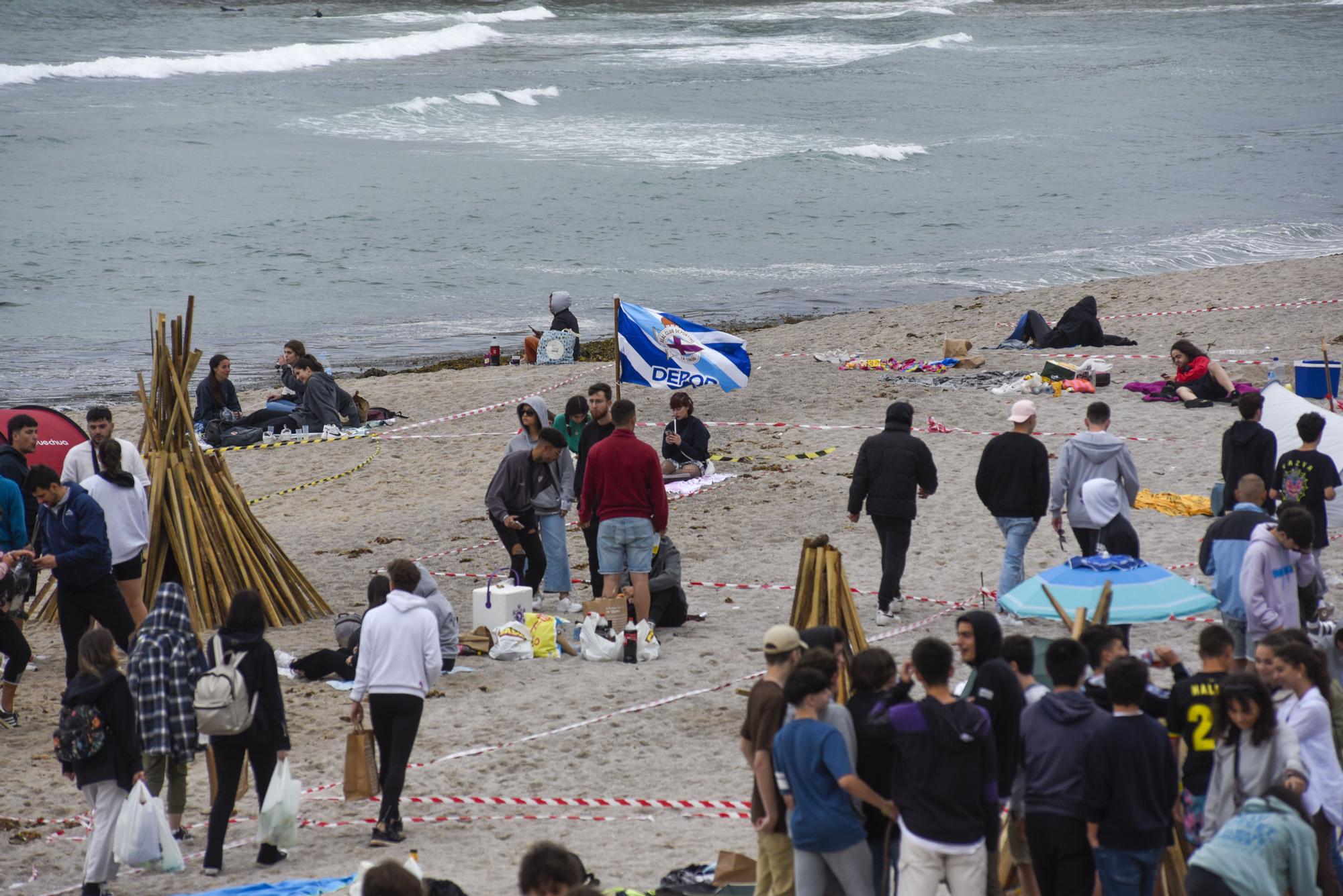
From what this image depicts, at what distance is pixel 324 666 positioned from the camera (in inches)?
389

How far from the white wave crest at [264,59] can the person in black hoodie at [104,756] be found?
7474 centimetres

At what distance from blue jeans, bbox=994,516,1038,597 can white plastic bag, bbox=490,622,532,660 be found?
10.9 feet

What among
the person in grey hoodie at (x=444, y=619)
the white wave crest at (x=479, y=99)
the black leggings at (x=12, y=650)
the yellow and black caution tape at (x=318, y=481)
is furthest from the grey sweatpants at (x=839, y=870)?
the white wave crest at (x=479, y=99)

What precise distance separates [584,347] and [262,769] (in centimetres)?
1879

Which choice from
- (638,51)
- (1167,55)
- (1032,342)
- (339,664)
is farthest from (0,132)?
(1167,55)

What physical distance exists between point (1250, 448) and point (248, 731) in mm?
6639

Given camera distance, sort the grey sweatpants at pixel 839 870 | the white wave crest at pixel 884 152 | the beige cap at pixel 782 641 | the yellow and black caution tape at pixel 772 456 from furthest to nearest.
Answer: the white wave crest at pixel 884 152 → the yellow and black caution tape at pixel 772 456 → the beige cap at pixel 782 641 → the grey sweatpants at pixel 839 870

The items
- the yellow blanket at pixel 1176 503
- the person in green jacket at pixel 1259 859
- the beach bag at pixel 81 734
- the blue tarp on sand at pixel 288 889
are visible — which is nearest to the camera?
the person in green jacket at pixel 1259 859

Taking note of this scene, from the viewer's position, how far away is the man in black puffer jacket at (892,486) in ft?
33.9

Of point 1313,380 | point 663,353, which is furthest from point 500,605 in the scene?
point 1313,380

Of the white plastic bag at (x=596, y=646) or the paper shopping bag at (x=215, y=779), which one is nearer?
the paper shopping bag at (x=215, y=779)

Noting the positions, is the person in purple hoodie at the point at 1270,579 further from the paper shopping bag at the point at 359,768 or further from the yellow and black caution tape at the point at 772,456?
the yellow and black caution tape at the point at 772,456

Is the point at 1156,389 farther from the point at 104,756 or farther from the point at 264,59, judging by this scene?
the point at 264,59

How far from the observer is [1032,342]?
68.9 ft
